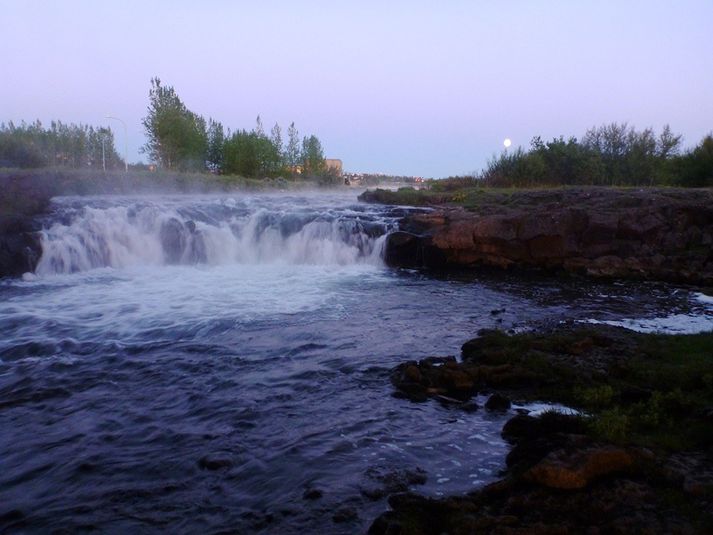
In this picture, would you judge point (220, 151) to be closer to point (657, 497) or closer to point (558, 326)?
point (558, 326)

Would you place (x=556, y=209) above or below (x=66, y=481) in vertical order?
above

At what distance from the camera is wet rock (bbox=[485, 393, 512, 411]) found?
265 inches

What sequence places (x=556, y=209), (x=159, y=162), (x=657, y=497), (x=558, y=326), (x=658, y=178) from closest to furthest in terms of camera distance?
(x=657, y=497)
(x=558, y=326)
(x=556, y=209)
(x=658, y=178)
(x=159, y=162)

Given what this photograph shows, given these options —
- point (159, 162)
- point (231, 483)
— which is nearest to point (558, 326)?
point (231, 483)

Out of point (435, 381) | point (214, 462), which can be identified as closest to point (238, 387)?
point (214, 462)

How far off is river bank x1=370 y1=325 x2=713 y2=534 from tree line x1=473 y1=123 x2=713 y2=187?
21495 millimetres

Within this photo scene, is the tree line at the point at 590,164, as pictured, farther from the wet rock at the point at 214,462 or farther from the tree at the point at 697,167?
the wet rock at the point at 214,462

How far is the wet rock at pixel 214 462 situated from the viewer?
220 inches

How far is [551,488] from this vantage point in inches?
180

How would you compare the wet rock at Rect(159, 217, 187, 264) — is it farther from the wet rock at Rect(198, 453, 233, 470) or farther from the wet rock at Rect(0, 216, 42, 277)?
the wet rock at Rect(198, 453, 233, 470)

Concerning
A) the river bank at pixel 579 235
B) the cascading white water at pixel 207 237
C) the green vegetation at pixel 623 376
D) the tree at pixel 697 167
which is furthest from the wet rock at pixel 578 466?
the tree at pixel 697 167

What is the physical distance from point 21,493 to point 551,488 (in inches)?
180

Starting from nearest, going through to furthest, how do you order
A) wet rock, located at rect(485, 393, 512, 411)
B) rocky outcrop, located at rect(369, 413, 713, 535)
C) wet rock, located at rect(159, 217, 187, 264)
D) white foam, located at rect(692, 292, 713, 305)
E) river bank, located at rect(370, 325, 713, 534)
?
rocky outcrop, located at rect(369, 413, 713, 535) < river bank, located at rect(370, 325, 713, 534) < wet rock, located at rect(485, 393, 512, 411) < white foam, located at rect(692, 292, 713, 305) < wet rock, located at rect(159, 217, 187, 264)

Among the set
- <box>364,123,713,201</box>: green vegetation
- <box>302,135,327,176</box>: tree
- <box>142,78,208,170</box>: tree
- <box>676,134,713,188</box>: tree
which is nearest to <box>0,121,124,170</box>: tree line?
<box>142,78,208,170</box>: tree
